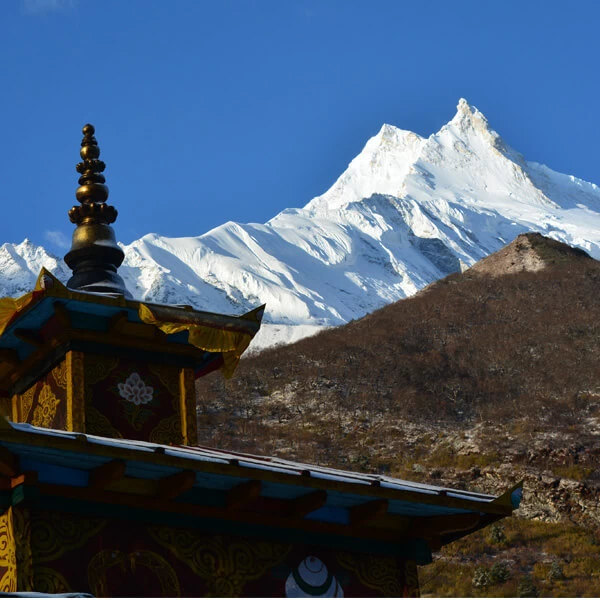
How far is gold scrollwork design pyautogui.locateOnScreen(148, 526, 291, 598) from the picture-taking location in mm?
7422

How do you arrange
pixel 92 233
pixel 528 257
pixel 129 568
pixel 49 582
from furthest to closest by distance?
pixel 528 257 < pixel 92 233 < pixel 129 568 < pixel 49 582

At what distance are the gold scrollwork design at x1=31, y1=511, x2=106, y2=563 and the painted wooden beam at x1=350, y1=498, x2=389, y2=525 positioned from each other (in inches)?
68.3

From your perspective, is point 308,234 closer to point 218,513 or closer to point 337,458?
point 337,458

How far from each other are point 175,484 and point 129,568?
1.74 ft

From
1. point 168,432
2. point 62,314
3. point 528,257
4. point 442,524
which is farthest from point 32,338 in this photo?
point 528,257

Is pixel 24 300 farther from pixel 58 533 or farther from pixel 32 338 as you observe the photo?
pixel 58 533

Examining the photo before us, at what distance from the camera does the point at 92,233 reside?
397 inches

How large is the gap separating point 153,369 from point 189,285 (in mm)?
157475

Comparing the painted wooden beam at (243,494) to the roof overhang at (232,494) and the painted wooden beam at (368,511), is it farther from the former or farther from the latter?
the painted wooden beam at (368,511)

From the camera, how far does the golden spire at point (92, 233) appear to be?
990cm

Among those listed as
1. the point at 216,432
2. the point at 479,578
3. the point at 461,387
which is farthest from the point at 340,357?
the point at 479,578

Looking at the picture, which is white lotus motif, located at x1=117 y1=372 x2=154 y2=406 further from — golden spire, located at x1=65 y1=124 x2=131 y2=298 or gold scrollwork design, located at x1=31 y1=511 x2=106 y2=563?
gold scrollwork design, located at x1=31 y1=511 x2=106 y2=563

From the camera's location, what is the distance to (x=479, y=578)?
4009cm

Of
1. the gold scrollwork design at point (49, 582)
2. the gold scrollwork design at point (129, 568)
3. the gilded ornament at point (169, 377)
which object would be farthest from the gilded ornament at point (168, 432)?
the gold scrollwork design at point (49, 582)
